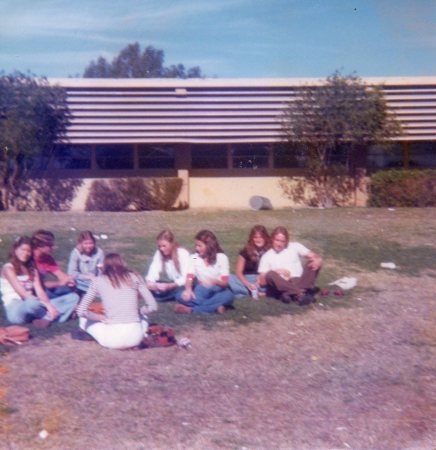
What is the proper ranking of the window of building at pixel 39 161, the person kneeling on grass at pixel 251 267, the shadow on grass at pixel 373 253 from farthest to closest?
the window of building at pixel 39 161
the shadow on grass at pixel 373 253
the person kneeling on grass at pixel 251 267

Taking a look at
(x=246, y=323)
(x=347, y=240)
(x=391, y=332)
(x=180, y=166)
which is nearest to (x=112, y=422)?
(x=246, y=323)

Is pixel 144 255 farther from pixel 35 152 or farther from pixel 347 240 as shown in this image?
pixel 35 152

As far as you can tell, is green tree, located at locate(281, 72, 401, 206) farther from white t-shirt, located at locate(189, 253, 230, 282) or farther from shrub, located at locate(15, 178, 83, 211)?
white t-shirt, located at locate(189, 253, 230, 282)

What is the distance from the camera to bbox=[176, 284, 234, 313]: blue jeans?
9172 mm

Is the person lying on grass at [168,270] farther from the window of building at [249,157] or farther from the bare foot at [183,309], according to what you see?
the window of building at [249,157]

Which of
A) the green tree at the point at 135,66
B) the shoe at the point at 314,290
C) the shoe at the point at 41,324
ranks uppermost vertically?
the green tree at the point at 135,66

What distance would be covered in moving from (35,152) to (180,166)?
426 cm

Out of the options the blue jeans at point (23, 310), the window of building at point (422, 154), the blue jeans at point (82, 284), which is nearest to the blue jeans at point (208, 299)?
the blue jeans at point (82, 284)

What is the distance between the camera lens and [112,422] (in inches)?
227

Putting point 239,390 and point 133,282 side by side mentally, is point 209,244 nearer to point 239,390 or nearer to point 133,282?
point 133,282

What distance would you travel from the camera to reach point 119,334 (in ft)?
24.4

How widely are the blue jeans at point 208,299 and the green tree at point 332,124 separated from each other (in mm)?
12720

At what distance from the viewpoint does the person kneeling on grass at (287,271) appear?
969 cm

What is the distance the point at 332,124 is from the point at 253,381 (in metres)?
15.1
